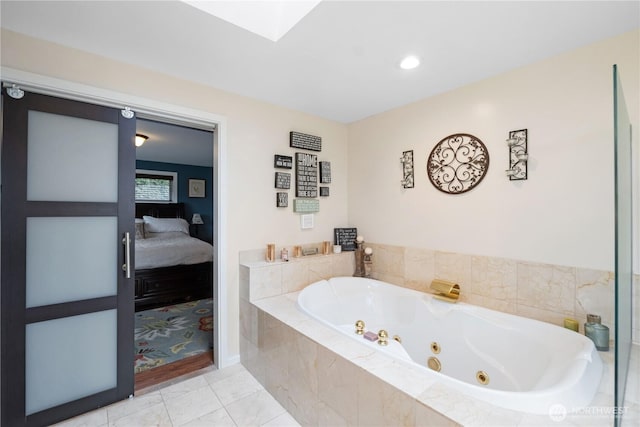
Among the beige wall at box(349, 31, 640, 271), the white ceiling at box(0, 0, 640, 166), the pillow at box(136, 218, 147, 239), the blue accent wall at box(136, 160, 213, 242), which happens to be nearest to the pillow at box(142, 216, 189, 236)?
the pillow at box(136, 218, 147, 239)

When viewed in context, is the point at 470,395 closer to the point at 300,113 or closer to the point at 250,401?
the point at 250,401

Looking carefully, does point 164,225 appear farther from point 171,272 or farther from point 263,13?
point 263,13

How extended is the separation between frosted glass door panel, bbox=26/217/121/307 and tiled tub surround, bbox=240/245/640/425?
986mm

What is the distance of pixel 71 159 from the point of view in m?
1.82

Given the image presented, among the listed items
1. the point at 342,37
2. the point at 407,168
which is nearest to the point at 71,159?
the point at 342,37

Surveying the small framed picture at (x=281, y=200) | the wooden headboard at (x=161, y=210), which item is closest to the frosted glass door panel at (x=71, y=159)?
the small framed picture at (x=281, y=200)

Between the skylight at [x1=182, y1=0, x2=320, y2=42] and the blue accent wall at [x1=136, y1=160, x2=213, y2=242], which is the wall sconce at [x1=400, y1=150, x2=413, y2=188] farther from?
the blue accent wall at [x1=136, y1=160, x2=213, y2=242]

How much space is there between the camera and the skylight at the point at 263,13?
1467mm

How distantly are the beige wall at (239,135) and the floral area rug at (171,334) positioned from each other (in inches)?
23.2

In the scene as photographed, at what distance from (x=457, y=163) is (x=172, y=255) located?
3779 mm

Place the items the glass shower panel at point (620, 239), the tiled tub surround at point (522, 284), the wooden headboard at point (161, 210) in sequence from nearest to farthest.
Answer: the glass shower panel at point (620, 239) < the tiled tub surround at point (522, 284) < the wooden headboard at point (161, 210)

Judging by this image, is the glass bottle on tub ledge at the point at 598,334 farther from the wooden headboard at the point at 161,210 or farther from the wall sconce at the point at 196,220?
the wooden headboard at the point at 161,210

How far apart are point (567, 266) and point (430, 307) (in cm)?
95

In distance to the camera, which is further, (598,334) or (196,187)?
(196,187)
